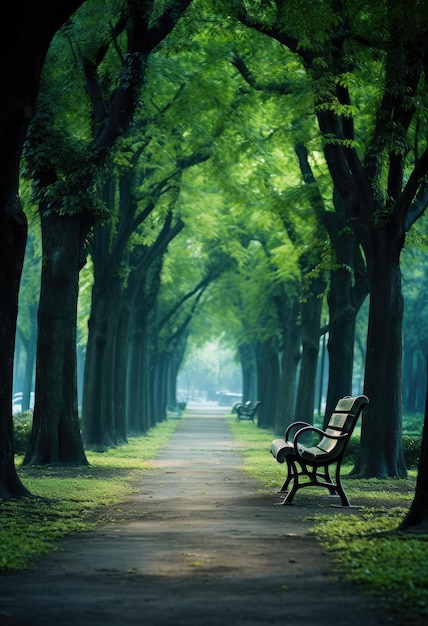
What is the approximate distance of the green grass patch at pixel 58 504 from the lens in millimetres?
8734

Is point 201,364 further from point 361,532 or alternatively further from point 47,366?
point 361,532

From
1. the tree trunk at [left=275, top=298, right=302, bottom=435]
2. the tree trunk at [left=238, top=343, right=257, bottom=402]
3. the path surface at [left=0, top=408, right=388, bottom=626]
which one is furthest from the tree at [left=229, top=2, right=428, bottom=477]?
the tree trunk at [left=238, top=343, right=257, bottom=402]

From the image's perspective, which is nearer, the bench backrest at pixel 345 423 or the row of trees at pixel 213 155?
the bench backrest at pixel 345 423

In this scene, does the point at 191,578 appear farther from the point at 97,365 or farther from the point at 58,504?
the point at 97,365

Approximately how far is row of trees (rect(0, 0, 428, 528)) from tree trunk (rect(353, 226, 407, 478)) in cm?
2

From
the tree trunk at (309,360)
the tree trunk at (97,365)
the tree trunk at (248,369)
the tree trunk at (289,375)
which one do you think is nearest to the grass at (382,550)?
the tree trunk at (97,365)

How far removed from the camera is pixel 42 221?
741 inches

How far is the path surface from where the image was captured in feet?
19.4

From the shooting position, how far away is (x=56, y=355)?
18812 mm

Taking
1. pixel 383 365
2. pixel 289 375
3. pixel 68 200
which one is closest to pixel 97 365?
pixel 68 200

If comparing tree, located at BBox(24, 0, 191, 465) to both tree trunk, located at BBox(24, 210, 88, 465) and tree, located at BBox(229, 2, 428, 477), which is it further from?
tree, located at BBox(229, 2, 428, 477)

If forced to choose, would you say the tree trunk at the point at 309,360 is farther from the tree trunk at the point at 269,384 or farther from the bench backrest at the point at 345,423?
the bench backrest at the point at 345,423

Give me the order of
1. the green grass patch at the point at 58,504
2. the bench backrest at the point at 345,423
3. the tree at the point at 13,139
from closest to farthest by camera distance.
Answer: the green grass patch at the point at 58,504 → the tree at the point at 13,139 → the bench backrest at the point at 345,423

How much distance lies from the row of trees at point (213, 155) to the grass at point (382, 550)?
417 cm
